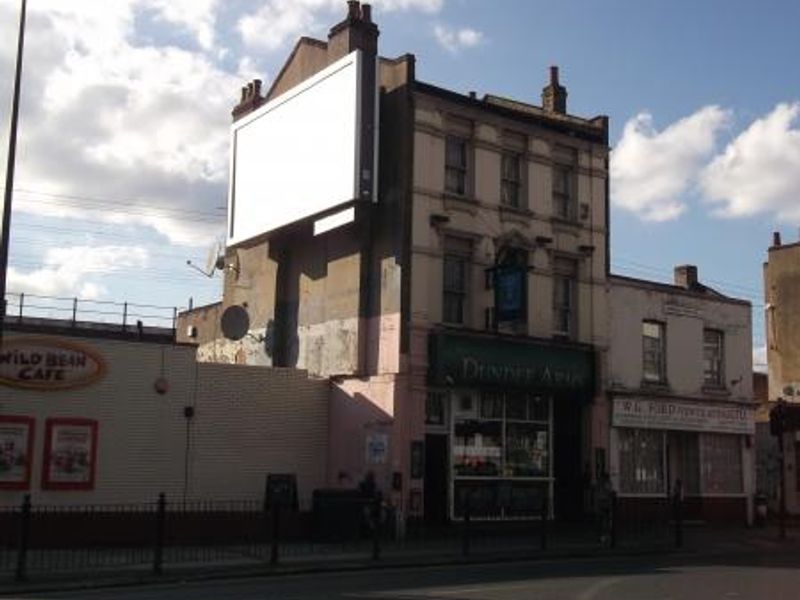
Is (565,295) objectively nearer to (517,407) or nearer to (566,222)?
(566,222)

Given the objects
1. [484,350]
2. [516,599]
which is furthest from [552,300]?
[516,599]

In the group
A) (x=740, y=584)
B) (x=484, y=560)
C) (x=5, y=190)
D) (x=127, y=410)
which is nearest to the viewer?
(x=740, y=584)

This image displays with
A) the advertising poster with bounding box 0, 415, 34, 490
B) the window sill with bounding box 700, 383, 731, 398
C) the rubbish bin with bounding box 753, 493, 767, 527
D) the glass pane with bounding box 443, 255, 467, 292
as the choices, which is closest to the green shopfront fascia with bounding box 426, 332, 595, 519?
Answer: the glass pane with bounding box 443, 255, 467, 292

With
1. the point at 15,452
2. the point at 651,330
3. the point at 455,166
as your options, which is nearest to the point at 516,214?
the point at 455,166

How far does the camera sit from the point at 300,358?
2969 cm

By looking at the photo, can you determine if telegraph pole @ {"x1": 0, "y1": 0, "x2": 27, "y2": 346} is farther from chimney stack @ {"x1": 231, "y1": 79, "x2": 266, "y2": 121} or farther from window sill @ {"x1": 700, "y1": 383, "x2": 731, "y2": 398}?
window sill @ {"x1": 700, "y1": 383, "x2": 731, "y2": 398}

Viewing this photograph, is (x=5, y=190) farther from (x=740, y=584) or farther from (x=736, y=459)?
Result: (x=736, y=459)

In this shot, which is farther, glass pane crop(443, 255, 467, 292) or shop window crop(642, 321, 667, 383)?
shop window crop(642, 321, 667, 383)

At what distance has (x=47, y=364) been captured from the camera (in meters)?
23.1

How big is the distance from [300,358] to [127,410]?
6.45 meters

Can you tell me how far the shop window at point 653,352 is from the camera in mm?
31688

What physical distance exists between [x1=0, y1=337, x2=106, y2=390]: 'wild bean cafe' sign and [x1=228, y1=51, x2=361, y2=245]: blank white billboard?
7234mm

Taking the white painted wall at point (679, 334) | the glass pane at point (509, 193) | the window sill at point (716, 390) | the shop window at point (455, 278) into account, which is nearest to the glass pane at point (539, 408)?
the white painted wall at point (679, 334)

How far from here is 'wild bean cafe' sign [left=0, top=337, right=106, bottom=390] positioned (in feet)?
74.5
